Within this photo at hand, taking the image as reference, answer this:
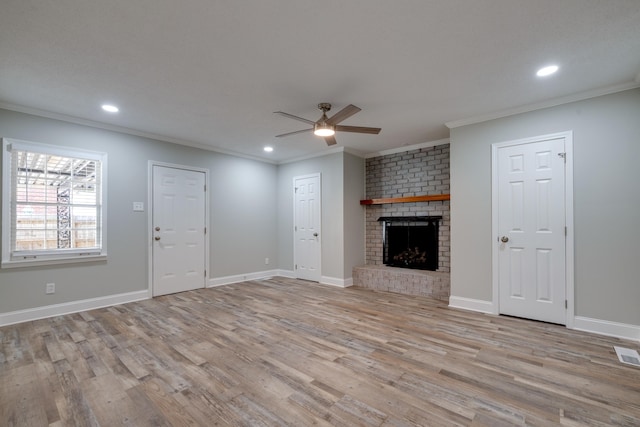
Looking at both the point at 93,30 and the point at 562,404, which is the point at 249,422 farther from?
the point at 93,30

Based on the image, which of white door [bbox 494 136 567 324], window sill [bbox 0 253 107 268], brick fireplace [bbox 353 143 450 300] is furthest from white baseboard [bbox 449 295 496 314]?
window sill [bbox 0 253 107 268]

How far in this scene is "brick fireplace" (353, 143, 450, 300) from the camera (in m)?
4.63

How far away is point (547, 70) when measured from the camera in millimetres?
2623

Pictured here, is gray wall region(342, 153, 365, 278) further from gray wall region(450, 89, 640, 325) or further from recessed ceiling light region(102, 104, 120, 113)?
recessed ceiling light region(102, 104, 120, 113)

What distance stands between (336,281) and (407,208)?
1.86 m

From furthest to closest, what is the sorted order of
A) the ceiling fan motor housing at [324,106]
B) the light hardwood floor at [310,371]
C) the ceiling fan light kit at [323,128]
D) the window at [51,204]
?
the window at [51,204] < the ceiling fan motor housing at [324,106] < the ceiling fan light kit at [323,128] < the light hardwood floor at [310,371]

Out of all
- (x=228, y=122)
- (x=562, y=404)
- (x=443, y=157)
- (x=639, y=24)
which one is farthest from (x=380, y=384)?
(x=443, y=157)

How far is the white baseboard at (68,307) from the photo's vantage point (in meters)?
3.37

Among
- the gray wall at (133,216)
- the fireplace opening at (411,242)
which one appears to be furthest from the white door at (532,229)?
the gray wall at (133,216)

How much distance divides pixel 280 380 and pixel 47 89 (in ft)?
12.0

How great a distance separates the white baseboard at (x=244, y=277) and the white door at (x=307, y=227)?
474 millimetres

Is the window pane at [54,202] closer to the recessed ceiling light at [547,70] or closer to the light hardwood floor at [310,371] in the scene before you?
the light hardwood floor at [310,371]

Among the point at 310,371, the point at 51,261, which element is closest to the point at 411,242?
the point at 310,371

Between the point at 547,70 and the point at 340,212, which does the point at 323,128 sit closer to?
the point at 547,70
